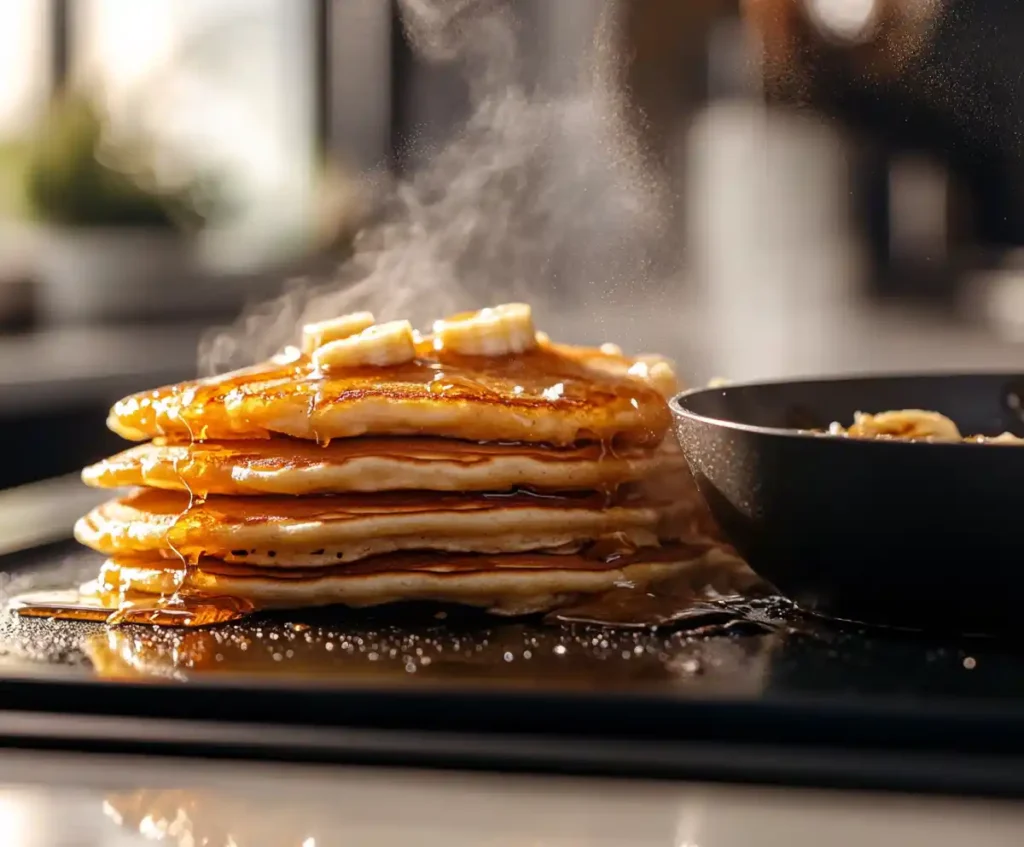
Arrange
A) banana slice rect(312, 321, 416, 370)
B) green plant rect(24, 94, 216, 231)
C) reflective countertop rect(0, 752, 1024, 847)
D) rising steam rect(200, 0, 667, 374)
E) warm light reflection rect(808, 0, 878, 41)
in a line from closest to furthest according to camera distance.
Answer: reflective countertop rect(0, 752, 1024, 847) → banana slice rect(312, 321, 416, 370) → rising steam rect(200, 0, 667, 374) → green plant rect(24, 94, 216, 231) → warm light reflection rect(808, 0, 878, 41)

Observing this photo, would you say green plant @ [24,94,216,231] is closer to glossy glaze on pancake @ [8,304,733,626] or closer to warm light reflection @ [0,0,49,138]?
warm light reflection @ [0,0,49,138]

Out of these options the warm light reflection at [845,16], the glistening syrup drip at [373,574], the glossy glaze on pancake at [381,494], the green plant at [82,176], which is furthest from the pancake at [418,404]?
the warm light reflection at [845,16]

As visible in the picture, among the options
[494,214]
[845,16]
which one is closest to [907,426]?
[494,214]

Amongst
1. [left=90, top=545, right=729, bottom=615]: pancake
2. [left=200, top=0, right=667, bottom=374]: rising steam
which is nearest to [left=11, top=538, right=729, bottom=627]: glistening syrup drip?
[left=90, top=545, right=729, bottom=615]: pancake

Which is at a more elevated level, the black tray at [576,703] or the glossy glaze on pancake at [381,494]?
the glossy glaze on pancake at [381,494]

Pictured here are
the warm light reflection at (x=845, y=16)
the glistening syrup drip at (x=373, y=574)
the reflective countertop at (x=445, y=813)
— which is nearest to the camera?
the reflective countertop at (x=445, y=813)

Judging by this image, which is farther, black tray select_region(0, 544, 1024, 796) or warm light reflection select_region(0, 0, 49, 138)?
warm light reflection select_region(0, 0, 49, 138)

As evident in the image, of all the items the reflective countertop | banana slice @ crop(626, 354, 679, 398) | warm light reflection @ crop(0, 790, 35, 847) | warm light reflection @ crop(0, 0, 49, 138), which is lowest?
warm light reflection @ crop(0, 790, 35, 847)

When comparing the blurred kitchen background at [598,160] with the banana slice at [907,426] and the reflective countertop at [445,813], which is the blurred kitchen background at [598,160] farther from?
the reflective countertop at [445,813]

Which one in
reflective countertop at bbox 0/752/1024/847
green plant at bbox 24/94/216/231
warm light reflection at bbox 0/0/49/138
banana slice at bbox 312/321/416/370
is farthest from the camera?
warm light reflection at bbox 0/0/49/138
